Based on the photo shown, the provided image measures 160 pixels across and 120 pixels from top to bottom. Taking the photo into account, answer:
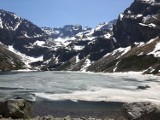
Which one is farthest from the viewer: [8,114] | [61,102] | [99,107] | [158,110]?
[61,102]

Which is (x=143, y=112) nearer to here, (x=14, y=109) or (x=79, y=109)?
(x=14, y=109)

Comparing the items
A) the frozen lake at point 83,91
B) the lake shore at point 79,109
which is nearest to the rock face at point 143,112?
the lake shore at point 79,109

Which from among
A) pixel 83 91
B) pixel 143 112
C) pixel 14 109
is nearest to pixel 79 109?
pixel 14 109

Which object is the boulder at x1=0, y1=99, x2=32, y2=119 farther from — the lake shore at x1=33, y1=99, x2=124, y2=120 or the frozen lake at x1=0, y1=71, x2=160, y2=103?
the frozen lake at x1=0, y1=71, x2=160, y2=103

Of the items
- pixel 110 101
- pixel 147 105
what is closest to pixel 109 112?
pixel 110 101

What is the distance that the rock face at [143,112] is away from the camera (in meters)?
27.1

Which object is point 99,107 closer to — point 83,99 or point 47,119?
point 83,99

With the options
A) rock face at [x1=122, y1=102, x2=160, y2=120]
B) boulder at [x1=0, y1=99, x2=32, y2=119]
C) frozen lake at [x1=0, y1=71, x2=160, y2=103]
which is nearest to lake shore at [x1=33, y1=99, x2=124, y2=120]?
frozen lake at [x1=0, y1=71, x2=160, y2=103]

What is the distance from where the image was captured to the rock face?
2712 centimetres

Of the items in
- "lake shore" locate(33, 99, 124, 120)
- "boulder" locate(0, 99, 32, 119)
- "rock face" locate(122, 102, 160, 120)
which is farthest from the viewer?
"lake shore" locate(33, 99, 124, 120)

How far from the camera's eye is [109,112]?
48.8 m

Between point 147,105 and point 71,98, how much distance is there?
37641 mm

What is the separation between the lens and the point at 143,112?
27.1 m

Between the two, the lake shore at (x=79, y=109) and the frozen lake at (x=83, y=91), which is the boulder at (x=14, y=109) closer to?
the lake shore at (x=79, y=109)
